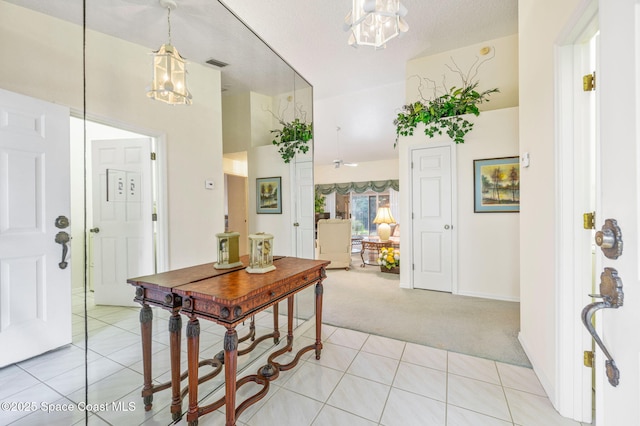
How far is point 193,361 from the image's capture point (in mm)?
1339

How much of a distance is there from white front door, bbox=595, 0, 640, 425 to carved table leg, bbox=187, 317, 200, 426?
4.80ft

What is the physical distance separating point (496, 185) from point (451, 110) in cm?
112

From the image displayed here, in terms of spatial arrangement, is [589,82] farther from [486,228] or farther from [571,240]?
[486,228]

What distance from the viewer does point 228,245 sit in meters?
1.70

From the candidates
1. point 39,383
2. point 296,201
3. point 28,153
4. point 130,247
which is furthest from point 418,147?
point 39,383

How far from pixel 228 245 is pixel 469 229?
310 cm

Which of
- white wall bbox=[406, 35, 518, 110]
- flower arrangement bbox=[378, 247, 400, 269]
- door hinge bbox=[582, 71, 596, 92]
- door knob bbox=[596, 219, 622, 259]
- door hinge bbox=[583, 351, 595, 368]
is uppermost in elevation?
white wall bbox=[406, 35, 518, 110]

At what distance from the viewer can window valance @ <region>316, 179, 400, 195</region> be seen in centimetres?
812

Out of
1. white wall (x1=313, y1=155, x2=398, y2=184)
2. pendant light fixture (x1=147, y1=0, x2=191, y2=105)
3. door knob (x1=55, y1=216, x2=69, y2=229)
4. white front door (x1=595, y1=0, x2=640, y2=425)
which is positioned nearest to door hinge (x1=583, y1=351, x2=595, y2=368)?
white front door (x1=595, y1=0, x2=640, y2=425)

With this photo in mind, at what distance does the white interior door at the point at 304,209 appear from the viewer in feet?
9.73

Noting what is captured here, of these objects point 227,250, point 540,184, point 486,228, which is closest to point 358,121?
point 486,228

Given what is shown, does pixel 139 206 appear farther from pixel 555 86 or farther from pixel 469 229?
pixel 469 229

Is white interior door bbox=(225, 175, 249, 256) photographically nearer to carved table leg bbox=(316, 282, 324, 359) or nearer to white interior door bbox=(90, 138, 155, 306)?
white interior door bbox=(90, 138, 155, 306)

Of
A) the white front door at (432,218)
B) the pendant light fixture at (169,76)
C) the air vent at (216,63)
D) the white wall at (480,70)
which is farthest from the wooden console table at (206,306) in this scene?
the white wall at (480,70)
